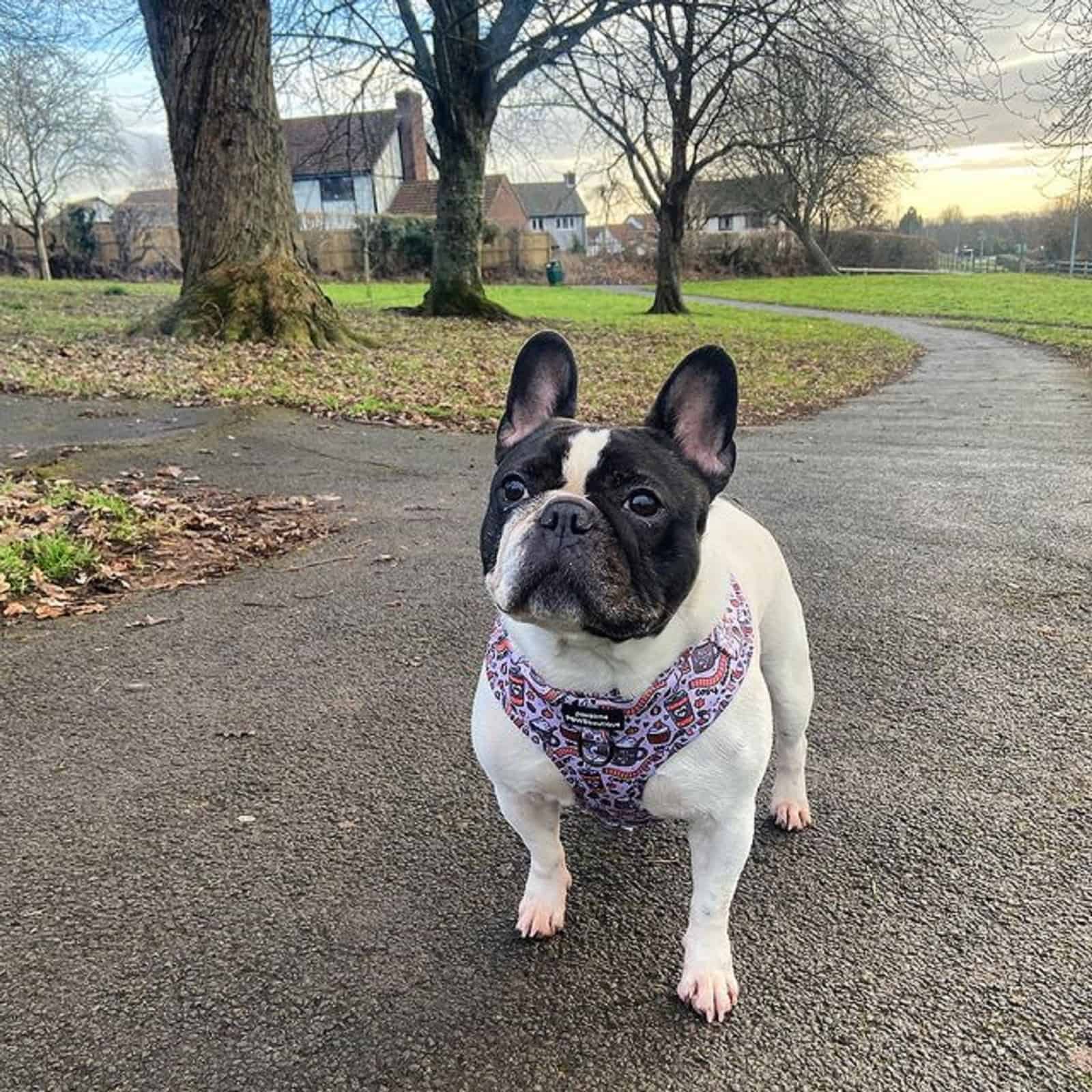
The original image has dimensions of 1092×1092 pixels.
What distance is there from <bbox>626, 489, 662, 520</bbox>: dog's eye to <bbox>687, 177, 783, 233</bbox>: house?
5681 cm

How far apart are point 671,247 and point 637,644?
30.7 metres

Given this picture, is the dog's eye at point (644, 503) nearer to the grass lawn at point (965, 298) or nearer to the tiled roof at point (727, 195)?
the grass lawn at point (965, 298)

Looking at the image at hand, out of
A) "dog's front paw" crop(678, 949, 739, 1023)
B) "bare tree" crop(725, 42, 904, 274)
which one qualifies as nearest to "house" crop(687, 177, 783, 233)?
"bare tree" crop(725, 42, 904, 274)

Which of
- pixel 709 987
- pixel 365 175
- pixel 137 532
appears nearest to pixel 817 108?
pixel 137 532

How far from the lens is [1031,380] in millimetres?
14883

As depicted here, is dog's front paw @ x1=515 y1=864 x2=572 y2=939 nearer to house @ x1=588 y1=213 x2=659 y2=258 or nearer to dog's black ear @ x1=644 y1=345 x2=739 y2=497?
dog's black ear @ x1=644 y1=345 x2=739 y2=497

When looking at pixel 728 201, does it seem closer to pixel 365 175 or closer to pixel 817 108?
pixel 365 175

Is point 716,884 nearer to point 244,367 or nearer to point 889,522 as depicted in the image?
point 889,522

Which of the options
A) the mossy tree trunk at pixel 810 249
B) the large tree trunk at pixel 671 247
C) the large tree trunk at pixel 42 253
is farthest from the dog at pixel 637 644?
the mossy tree trunk at pixel 810 249

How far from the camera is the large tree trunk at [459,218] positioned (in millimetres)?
22516

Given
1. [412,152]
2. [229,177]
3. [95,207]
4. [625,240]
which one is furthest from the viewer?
[412,152]

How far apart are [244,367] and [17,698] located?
8992 mm

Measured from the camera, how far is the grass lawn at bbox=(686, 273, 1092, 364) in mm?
25016

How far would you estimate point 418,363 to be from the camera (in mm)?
14273
